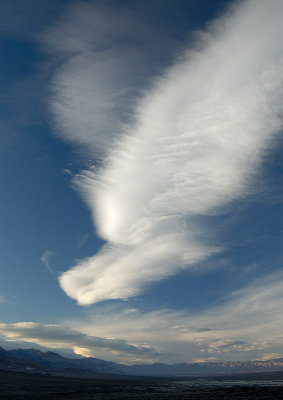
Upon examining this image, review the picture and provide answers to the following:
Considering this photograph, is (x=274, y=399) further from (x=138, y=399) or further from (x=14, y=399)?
(x=14, y=399)

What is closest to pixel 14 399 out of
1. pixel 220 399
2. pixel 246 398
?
pixel 220 399

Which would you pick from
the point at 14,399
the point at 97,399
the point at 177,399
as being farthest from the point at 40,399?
the point at 177,399

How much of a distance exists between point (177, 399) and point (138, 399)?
10.1 metres

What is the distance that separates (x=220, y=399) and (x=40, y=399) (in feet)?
154

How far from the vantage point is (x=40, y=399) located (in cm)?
7119

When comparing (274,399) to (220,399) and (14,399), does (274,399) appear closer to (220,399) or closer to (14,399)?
(220,399)

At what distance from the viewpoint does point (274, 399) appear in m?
60.7

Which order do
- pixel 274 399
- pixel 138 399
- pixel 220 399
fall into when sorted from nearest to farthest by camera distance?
pixel 274 399
pixel 220 399
pixel 138 399

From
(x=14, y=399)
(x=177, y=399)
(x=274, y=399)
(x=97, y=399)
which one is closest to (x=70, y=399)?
(x=97, y=399)

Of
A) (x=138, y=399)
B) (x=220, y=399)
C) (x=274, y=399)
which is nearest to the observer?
(x=274, y=399)

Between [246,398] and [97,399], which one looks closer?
[246,398]

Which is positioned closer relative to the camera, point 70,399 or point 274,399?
point 274,399

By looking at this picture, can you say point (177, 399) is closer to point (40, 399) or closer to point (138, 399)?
point (138, 399)

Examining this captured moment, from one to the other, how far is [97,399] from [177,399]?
21.7m
